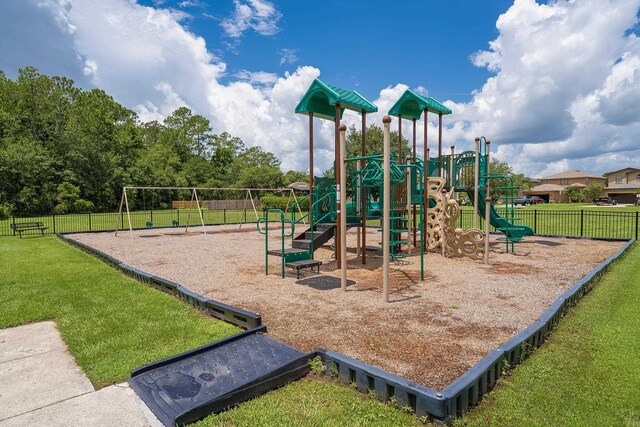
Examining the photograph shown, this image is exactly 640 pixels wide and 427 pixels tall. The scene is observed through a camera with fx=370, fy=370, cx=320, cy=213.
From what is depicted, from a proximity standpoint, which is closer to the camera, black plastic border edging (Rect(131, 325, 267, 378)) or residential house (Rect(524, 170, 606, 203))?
black plastic border edging (Rect(131, 325, 267, 378))

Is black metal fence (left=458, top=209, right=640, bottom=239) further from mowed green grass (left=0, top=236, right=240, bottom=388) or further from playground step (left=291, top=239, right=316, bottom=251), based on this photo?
mowed green grass (left=0, top=236, right=240, bottom=388)

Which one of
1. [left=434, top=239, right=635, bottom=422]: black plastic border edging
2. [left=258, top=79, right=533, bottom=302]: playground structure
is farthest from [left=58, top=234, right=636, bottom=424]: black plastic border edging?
[left=258, top=79, right=533, bottom=302]: playground structure

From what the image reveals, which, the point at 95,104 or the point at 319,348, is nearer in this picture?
the point at 319,348

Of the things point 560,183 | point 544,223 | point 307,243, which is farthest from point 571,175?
point 307,243

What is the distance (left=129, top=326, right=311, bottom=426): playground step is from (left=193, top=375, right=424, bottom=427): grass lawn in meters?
0.11

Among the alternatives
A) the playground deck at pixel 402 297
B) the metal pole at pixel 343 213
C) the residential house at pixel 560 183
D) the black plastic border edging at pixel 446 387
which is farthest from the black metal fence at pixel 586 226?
the residential house at pixel 560 183

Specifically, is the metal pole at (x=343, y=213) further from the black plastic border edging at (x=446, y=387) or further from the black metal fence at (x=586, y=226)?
the black metal fence at (x=586, y=226)

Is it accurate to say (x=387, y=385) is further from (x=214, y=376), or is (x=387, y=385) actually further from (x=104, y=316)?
(x=104, y=316)

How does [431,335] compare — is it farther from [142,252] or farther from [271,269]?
[142,252]

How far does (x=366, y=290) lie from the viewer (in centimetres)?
659

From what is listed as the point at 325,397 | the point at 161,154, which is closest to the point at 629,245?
the point at 325,397

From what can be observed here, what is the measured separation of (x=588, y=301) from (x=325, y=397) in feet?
16.0

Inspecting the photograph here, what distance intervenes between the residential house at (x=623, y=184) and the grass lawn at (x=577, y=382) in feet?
232

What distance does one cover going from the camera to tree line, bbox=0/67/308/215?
31953 mm
